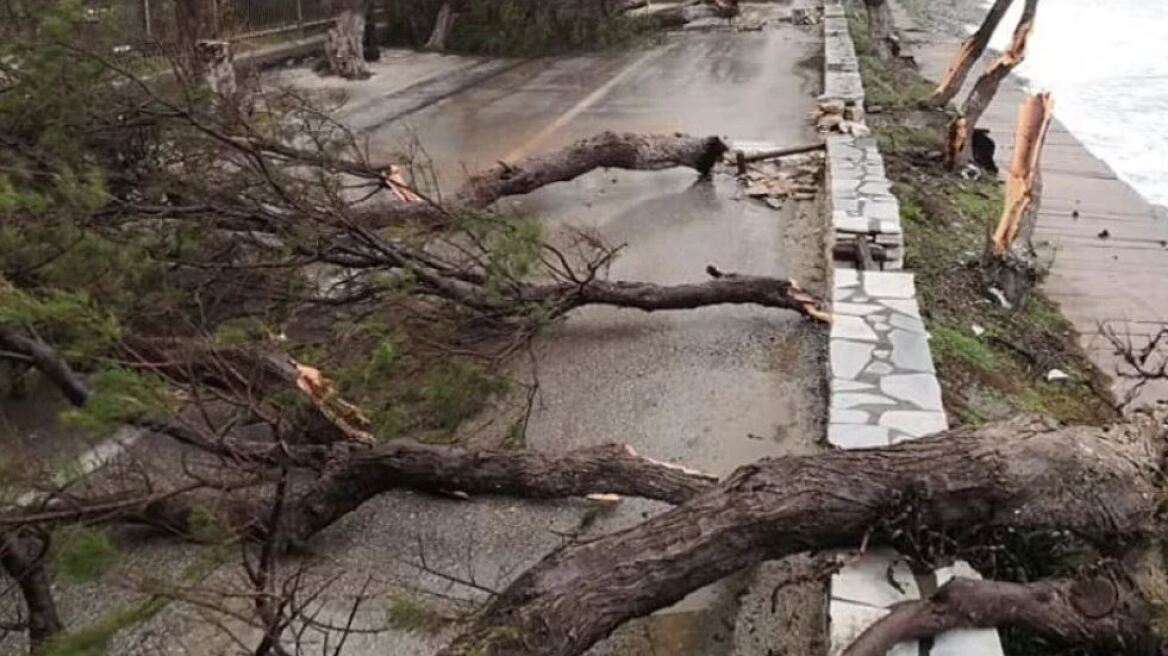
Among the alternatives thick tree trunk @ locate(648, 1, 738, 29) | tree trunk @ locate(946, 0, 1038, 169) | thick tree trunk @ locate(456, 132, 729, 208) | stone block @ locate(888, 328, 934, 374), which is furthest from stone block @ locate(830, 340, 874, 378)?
thick tree trunk @ locate(648, 1, 738, 29)

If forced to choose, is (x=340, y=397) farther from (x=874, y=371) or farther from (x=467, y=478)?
(x=874, y=371)

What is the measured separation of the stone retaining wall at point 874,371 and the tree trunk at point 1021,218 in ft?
3.58

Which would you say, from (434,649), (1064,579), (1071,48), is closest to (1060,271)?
(1064,579)

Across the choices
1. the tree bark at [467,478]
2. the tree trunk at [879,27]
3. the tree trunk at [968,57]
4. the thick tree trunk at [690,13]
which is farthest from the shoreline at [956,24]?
the tree bark at [467,478]

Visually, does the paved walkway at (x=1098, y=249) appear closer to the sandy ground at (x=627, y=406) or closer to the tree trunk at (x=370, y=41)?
the sandy ground at (x=627, y=406)

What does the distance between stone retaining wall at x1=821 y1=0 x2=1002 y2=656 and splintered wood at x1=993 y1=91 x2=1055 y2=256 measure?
1.09m

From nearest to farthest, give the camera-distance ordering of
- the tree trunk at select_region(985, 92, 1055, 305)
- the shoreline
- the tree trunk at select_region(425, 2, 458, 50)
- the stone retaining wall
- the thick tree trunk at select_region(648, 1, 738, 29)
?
1. the stone retaining wall
2. the tree trunk at select_region(985, 92, 1055, 305)
3. the shoreline
4. the tree trunk at select_region(425, 2, 458, 50)
5. the thick tree trunk at select_region(648, 1, 738, 29)

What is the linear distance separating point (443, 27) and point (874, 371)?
15621mm

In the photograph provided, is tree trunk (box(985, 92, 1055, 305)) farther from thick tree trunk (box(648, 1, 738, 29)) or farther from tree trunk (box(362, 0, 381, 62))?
thick tree trunk (box(648, 1, 738, 29))

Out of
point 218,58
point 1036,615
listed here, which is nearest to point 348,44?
point 218,58

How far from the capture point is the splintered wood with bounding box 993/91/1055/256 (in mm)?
9180

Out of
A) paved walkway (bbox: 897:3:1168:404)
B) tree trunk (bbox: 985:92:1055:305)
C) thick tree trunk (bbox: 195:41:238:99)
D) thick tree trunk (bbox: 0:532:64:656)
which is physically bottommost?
paved walkway (bbox: 897:3:1168:404)

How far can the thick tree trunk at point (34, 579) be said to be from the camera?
3111mm

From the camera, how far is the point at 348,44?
16.4 metres
